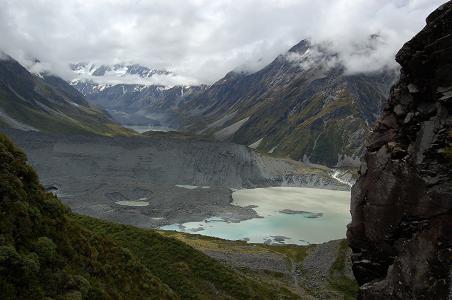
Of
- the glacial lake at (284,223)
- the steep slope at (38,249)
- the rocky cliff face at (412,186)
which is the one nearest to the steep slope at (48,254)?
Answer: the steep slope at (38,249)

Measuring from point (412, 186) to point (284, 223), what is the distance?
123114 millimetres

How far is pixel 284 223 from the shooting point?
14262 cm

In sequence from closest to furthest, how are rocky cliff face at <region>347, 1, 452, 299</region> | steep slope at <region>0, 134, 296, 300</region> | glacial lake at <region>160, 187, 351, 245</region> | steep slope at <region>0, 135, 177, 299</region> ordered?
steep slope at <region>0, 135, 177, 299</region> < steep slope at <region>0, 134, 296, 300</region> < rocky cliff face at <region>347, 1, 452, 299</region> < glacial lake at <region>160, 187, 351, 245</region>

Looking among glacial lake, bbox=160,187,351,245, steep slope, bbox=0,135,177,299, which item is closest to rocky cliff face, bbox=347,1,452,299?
steep slope, bbox=0,135,177,299

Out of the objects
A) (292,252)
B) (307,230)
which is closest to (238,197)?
(307,230)

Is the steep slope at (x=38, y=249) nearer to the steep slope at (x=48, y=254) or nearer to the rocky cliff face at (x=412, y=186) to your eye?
the steep slope at (x=48, y=254)

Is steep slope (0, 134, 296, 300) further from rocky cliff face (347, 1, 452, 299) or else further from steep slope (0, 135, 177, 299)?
rocky cliff face (347, 1, 452, 299)

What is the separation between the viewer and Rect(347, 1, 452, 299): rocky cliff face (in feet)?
66.1

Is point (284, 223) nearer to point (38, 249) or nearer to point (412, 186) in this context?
point (412, 186)

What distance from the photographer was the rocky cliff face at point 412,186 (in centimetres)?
2014

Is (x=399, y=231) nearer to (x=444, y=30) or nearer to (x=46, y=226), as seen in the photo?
(x=444, y=30)

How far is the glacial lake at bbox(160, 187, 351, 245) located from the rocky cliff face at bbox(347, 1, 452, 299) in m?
95.9

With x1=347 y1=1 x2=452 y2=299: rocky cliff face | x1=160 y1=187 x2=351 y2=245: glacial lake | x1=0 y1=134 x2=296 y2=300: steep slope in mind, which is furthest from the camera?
x1=160 y1=187 x2=351 y2=245: glacial lake

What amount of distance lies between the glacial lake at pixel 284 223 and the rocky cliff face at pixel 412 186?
95941 millimetres
